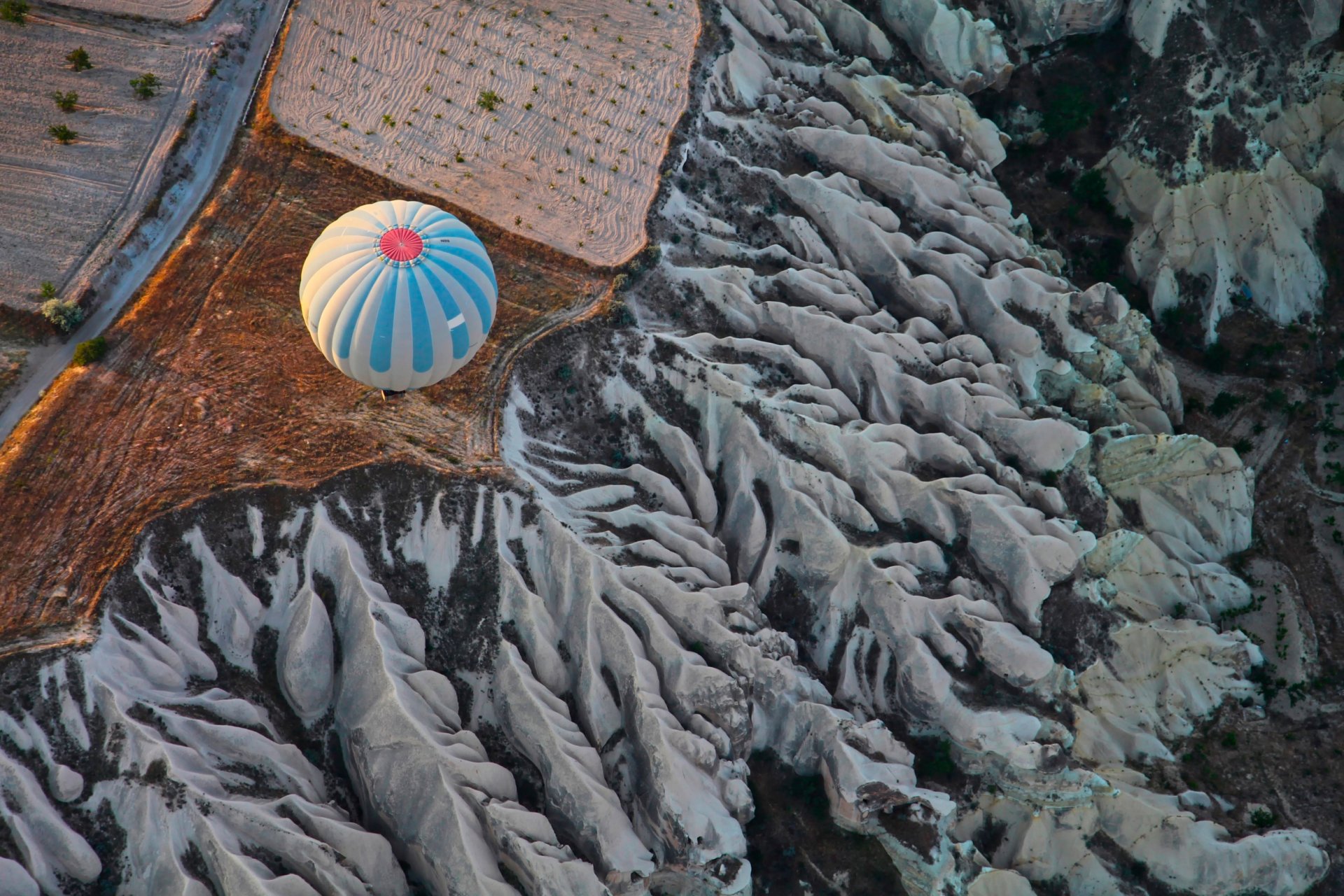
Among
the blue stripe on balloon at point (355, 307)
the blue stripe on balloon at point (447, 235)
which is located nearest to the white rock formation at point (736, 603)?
the blue stripe on balloon at point (355, 307)

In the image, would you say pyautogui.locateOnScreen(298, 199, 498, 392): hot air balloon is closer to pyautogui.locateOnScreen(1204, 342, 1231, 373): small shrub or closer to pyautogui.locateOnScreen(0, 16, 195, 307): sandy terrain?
pyautogui.locateOnScreen(0, 16, 195, 307): sandy terrain

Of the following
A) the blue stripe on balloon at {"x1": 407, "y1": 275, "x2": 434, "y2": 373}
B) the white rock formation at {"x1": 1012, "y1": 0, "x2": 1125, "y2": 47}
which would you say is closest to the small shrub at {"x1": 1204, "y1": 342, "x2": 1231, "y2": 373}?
the white rock formation at {"x1": 1012, "y1": 0, "x2": 1125, "y2": 47}

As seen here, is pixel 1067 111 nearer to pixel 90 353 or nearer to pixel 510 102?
pixel 510 102

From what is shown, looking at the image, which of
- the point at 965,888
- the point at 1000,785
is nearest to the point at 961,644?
the point at 1000,785

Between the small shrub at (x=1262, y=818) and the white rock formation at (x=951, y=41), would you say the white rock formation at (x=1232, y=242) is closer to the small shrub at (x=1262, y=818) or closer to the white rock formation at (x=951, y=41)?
the white rock formation at (x=951, y=41)

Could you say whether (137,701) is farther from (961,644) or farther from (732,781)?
(961,644)
